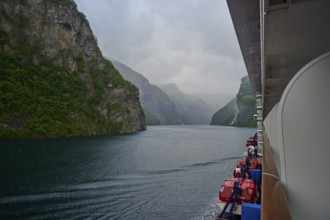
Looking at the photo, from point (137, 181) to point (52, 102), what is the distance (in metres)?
88.9

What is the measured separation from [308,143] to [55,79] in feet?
401

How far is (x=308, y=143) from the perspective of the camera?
3.16 metres

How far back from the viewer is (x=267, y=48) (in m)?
5.69

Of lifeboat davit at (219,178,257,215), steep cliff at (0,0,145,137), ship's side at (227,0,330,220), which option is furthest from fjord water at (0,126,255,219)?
steep cliff at (0,0,145,137)

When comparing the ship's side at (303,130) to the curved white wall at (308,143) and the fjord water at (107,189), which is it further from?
the fjord water at (107,189)

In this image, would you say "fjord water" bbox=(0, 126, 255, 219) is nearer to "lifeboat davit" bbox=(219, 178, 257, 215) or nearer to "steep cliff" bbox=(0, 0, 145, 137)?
"lifeboat davit" bbox=(219, 178, 257, 215)

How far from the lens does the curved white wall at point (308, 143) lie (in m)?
3.02

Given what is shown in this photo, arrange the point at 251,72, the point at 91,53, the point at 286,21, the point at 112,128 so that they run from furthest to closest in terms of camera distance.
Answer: the point at 91,53, the point at 112,128, the point at 251,72, the point at 286,21

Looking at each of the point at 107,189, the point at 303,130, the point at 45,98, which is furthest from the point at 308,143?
the point at 45,98

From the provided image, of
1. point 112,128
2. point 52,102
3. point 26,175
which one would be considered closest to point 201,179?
point 26,175

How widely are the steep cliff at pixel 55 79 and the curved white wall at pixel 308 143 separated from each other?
85624 millimetres

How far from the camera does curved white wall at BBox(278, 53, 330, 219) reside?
119 inches

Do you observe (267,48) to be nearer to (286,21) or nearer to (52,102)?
(286,21)

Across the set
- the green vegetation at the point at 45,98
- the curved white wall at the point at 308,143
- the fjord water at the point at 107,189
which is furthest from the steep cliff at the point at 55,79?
the curved white wall at the point at 308,143
